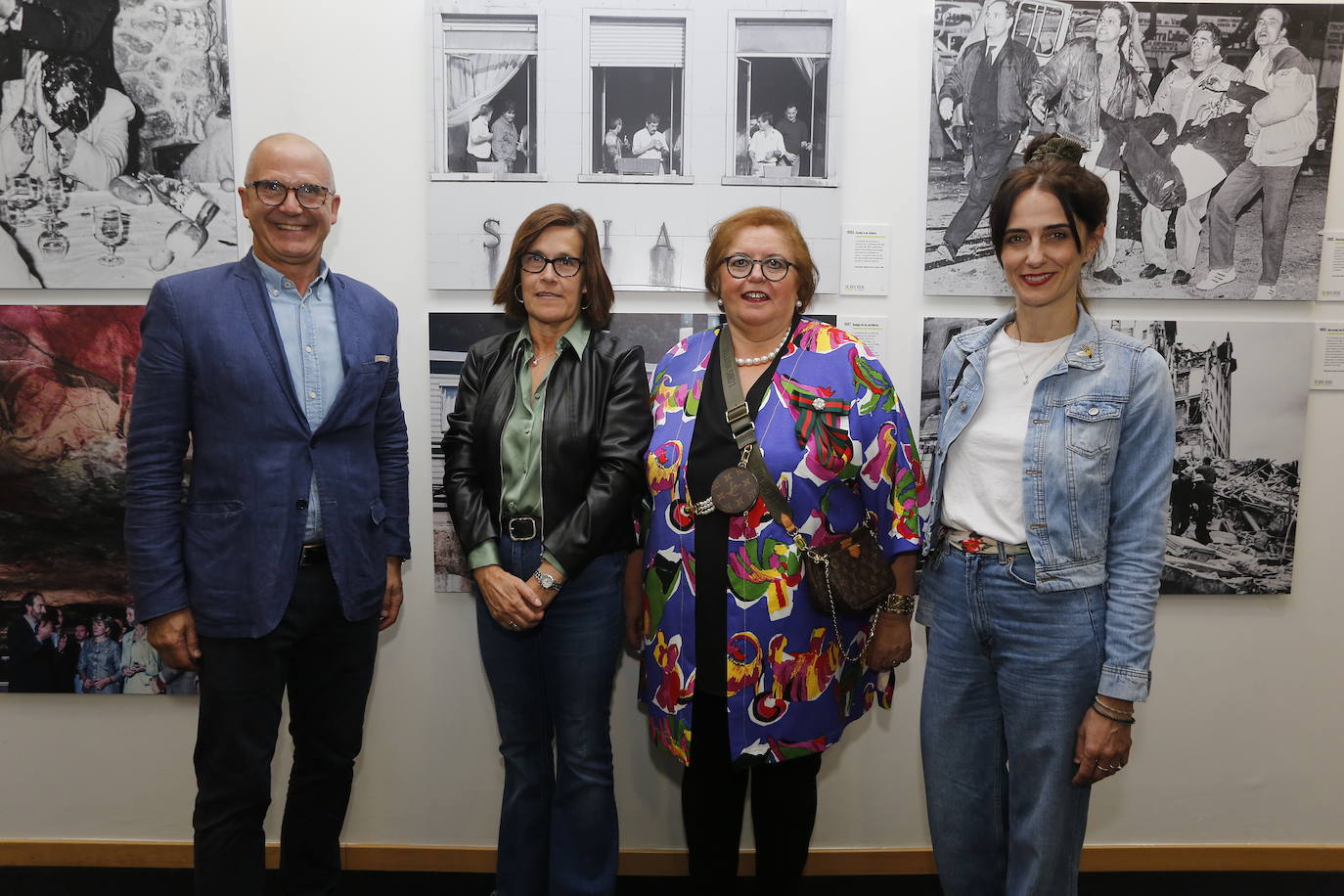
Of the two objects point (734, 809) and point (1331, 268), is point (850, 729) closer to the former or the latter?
point (734, 809)

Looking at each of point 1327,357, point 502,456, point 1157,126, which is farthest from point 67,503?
point 1327,357

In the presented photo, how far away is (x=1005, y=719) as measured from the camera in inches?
65.6

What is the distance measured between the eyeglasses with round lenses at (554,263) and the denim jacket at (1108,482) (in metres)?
1.10

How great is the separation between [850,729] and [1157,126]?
2057 mm

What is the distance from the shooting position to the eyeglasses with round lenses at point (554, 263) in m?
1.95

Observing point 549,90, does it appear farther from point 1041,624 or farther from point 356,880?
point 356,880

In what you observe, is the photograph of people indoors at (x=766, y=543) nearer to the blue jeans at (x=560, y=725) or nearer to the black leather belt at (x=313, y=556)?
the blue jeans at (x=560, y=725)

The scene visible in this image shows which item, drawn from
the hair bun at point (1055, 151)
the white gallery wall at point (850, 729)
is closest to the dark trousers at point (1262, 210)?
the white gallery wall at point (850, 729)

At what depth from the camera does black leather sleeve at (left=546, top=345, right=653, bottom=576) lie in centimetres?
186

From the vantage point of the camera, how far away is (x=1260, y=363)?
244cm

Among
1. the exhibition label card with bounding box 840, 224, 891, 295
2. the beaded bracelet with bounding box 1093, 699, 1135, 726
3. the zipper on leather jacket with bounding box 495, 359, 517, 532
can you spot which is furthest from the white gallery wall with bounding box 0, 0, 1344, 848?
the beaded bracelet with bounding box 1093, 699, 1135, 726

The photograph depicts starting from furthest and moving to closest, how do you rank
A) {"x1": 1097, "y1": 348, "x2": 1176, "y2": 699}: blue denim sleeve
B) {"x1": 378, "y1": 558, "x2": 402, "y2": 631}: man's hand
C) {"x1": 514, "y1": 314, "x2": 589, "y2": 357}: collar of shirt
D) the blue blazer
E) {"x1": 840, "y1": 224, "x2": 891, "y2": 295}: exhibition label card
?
{"x1": 840, "y1": 224, "x2": 891, "y2": 295}: exhibition label card → {"x1": 378, "y1": 558, "x2": 402, "y2": 631}: man's hand → {"x1": 514, "y1": 314, "x2": 589, "y2": 357}: collar of shirt → the blue blazer → {"x1": 1097, "y1": 348, "x2": 1176, "y2": 699}: blue denim sleeve

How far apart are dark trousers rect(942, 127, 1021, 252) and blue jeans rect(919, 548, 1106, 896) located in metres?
1.13

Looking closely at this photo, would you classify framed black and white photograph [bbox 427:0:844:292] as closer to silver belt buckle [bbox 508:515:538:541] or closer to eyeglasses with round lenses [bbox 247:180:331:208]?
eyeglasses with round lenses [bbox 247:180:331:208]
